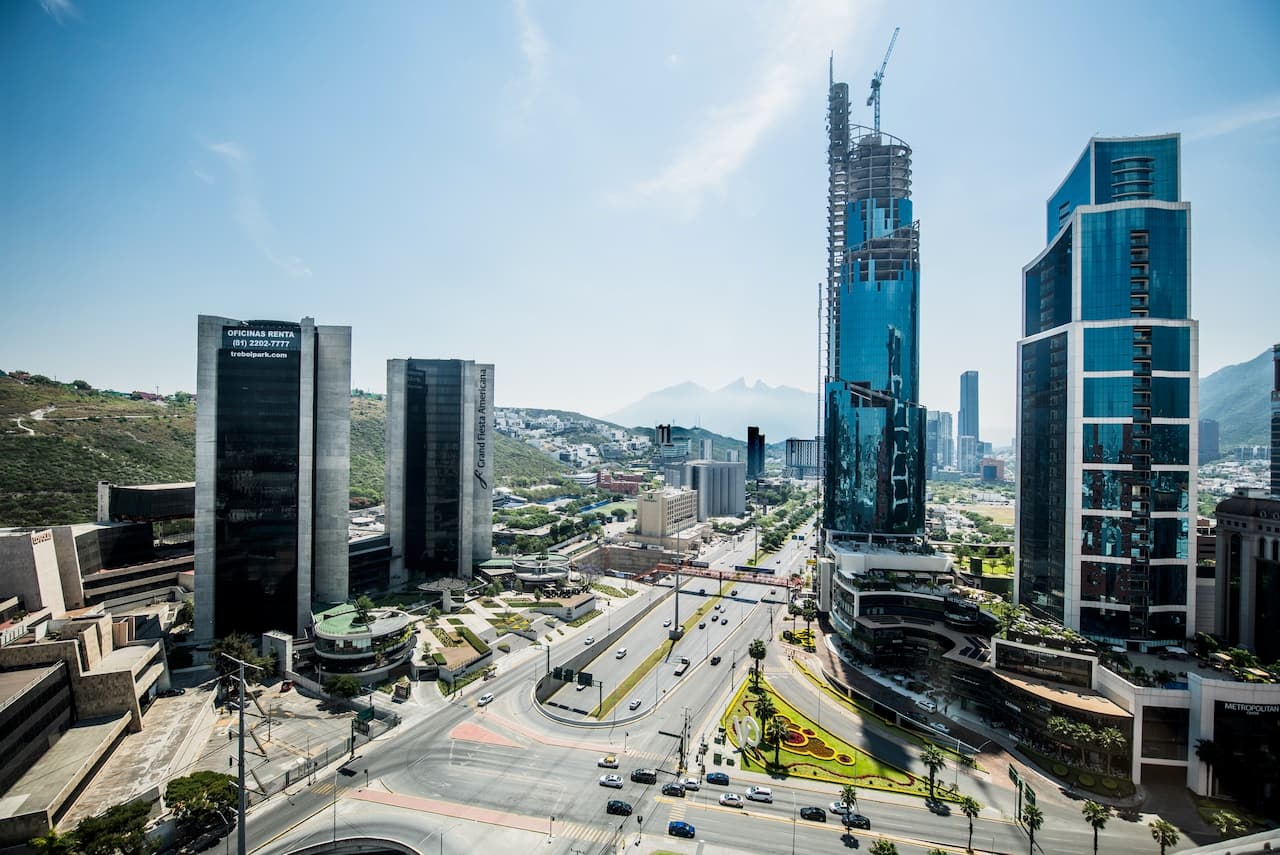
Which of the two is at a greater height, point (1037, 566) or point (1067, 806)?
point (1037, 566)

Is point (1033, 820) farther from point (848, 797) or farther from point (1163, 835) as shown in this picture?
point (848, 797)

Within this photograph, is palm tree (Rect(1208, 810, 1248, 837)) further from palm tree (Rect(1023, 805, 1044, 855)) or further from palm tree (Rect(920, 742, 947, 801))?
palm tree (Rect(920, 742, 947, 801))

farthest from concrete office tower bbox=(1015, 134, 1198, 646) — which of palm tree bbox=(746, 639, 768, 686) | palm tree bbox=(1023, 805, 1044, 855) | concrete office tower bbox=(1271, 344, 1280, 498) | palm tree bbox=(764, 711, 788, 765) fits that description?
concrete office tower bbox=(1271, 344, 1280, 498)

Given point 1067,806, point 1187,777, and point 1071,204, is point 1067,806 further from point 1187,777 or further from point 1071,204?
point 1071,204

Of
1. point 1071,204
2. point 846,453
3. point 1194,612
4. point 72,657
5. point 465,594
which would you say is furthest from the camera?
point 846,453

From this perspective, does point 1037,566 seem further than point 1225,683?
Yes

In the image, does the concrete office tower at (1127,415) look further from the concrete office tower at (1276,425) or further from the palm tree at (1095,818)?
the concrete office tower at (1276,425)

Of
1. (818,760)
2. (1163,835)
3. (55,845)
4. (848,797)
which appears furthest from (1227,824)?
(55,845)

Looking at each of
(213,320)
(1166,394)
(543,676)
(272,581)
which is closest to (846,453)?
(1166,394)
